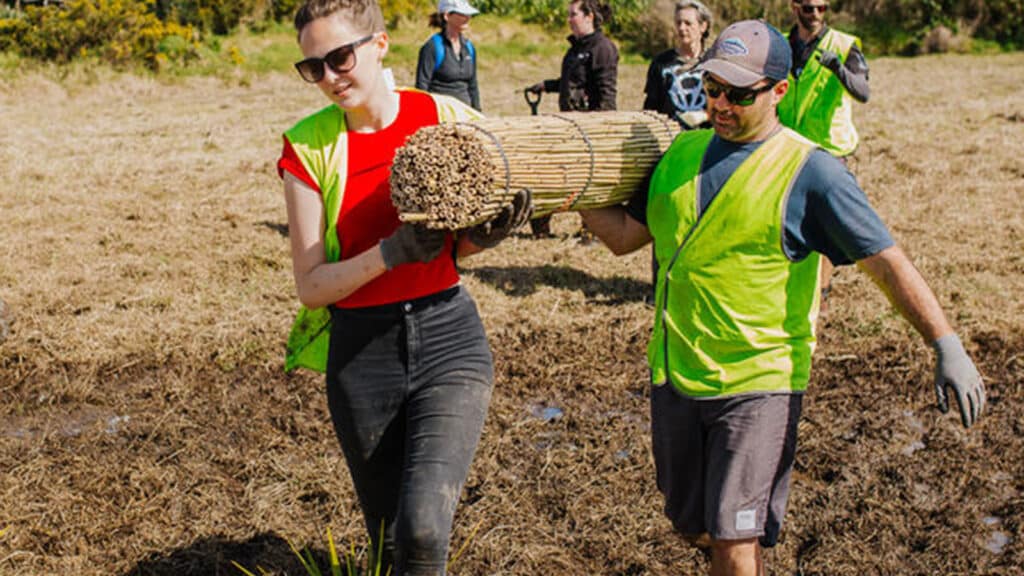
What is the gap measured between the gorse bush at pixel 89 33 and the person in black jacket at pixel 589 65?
→ 13884mm

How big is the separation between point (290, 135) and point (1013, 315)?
512cm

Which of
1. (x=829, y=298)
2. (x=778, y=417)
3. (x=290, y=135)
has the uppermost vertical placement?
(x=290, y=135)

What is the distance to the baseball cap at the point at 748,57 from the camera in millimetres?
2699

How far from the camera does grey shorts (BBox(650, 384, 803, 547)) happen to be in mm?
2768

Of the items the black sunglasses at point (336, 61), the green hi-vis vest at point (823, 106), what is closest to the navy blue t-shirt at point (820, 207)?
the black sunglasses at point (336, 61)

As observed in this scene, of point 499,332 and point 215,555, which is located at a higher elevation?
point 215,555

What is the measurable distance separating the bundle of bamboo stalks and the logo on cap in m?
0.36

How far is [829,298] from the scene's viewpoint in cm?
659

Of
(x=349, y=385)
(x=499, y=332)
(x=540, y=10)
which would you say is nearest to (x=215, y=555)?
(x=349, y=385)

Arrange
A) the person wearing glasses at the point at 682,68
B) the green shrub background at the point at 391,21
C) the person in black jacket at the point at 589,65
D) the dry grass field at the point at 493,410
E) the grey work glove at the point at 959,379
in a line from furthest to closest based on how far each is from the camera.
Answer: the green shrub background at the point at 391,21 → the person in black jacket at the point at 589,65 → the person wearing glasses at the point at 682,68 → the dry grass field at the point at 493,410 → the grey work glove at the point at 959,379

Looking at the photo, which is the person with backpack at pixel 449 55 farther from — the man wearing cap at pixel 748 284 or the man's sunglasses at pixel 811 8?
the man wearing cap at pixel 748 284

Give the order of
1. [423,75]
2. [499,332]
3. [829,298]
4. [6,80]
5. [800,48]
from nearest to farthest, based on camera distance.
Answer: [800,48] → [499,332] → [829,298] → [423,75] → [6,80]

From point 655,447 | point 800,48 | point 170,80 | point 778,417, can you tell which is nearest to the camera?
point 778,417

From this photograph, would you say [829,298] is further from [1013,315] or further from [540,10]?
[540,10]
